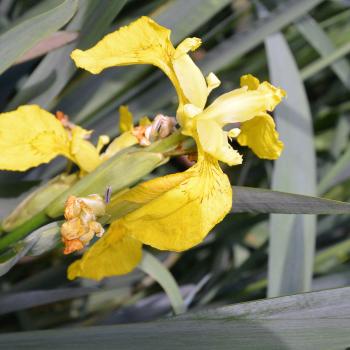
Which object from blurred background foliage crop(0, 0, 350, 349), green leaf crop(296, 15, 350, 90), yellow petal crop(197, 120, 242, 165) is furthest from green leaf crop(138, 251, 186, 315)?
green leaf crop(296, 15, 350, 90)

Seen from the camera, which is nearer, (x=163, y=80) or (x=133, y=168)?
(x=133, y=168)

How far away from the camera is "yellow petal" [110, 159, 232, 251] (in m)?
0.63

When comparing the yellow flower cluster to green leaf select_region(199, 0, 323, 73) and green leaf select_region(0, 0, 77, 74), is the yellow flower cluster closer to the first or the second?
green leaf select_region(0, 0, 77, 74)

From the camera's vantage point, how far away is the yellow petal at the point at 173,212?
63 cm

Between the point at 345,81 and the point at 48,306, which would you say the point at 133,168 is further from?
the point at 345,81

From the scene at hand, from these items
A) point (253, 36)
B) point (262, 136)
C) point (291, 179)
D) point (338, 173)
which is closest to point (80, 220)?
point (262, 136)

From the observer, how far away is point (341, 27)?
5.15 ft

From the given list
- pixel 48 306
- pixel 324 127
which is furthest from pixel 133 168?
pixel 324 127

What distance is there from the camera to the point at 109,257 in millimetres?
796

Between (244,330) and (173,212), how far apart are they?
0.53 feet

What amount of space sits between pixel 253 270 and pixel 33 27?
2.95 ft

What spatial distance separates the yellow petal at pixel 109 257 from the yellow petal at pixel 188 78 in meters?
0.18

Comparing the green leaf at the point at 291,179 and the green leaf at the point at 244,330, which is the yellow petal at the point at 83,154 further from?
the green leaf at the point at 291,179

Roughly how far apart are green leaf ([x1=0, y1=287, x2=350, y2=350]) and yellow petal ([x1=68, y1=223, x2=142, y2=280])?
0.09 metres
